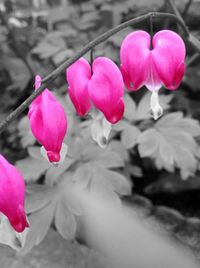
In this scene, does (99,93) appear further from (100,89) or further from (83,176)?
(83,176)

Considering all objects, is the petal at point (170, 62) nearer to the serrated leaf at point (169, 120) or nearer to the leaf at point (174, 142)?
the leaf at point (174, 142)

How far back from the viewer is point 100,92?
2.93 feet

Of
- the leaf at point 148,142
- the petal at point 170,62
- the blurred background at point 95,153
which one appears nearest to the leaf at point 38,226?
the blurred background at point 95,153

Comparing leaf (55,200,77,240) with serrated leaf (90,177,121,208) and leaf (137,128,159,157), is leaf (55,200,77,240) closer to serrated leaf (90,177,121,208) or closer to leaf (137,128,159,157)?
serrated leaf (90,177,121,208)

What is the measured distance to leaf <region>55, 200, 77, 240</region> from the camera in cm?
132

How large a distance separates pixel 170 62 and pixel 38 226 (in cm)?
65

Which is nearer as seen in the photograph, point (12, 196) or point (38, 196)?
point (12, 196)

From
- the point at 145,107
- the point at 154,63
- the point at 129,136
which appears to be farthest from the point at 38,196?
the point at 154,63

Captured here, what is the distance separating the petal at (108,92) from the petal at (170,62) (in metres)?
0.08

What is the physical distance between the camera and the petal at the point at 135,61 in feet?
3.09

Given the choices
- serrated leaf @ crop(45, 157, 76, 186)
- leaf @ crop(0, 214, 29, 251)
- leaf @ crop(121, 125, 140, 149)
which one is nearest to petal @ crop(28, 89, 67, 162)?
leaf @ crop(0, 214, 29, 251)

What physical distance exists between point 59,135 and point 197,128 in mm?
862

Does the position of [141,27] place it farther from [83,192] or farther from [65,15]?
[83,192]

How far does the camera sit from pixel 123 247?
1.42 metres
